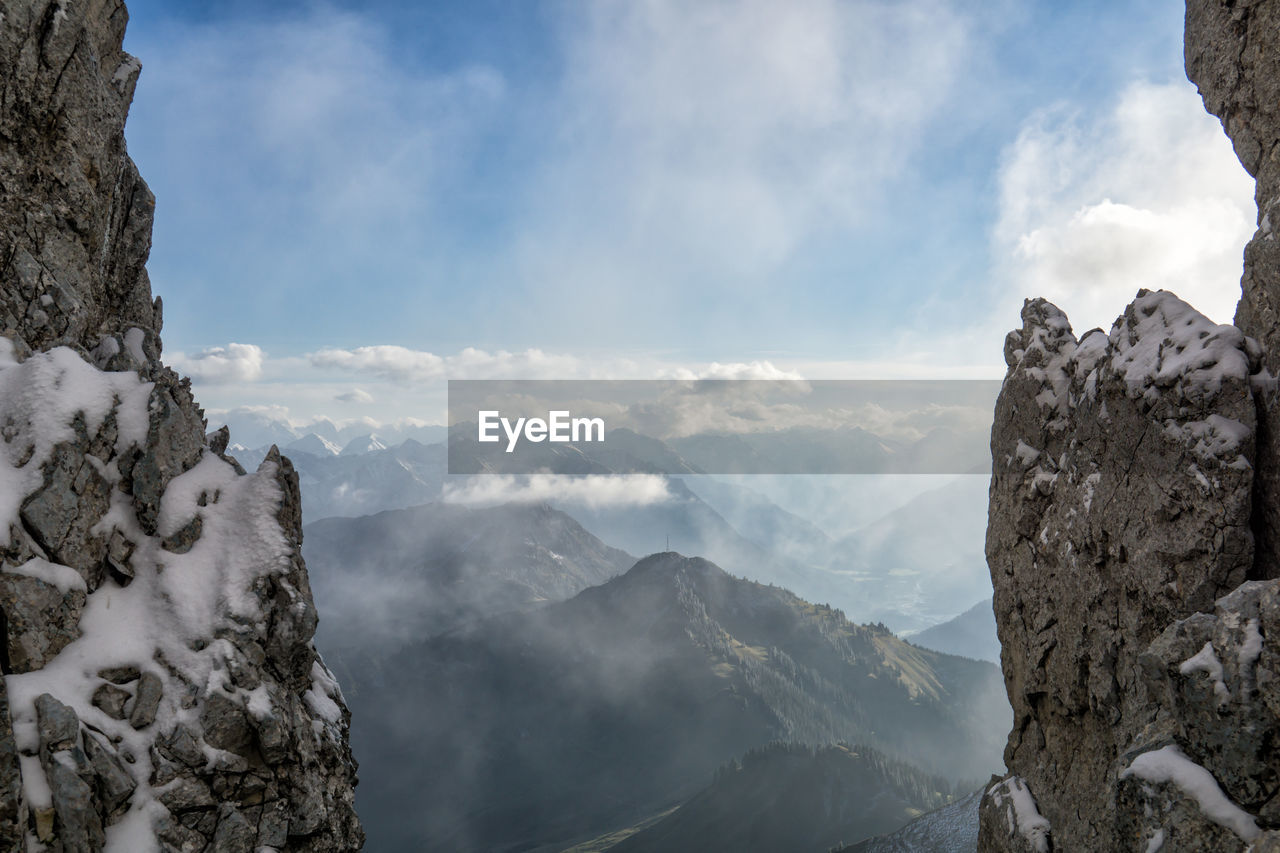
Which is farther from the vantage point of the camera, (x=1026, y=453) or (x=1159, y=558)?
(x=1026, y=453)

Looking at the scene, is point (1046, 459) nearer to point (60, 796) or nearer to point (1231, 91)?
point (1231, 91)

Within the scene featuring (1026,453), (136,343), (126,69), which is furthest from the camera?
(126,69)

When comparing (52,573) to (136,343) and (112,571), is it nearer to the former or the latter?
(112,571)

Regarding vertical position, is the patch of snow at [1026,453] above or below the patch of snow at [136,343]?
below

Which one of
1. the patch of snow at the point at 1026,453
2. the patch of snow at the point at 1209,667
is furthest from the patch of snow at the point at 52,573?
the patch of snow at the point at 1026,453

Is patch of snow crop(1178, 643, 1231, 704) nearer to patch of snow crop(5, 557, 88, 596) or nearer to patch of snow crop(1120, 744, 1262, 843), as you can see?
patch of snow crop(1120, 744, 1262, 843)

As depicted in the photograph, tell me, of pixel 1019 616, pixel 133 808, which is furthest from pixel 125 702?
pixel 1019 616

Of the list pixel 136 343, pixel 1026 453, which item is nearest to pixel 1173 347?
pixel 1026 453

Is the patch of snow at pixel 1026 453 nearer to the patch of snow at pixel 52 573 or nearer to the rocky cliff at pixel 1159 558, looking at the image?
the rocky cliff at pixel 1159 558
